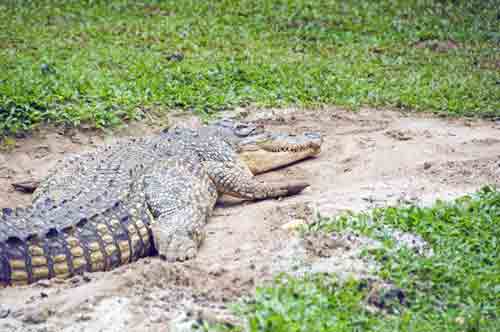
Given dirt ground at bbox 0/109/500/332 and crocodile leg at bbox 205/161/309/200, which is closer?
dirt ground at bbox 0/109/500/332

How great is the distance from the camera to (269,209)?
5.32 meters

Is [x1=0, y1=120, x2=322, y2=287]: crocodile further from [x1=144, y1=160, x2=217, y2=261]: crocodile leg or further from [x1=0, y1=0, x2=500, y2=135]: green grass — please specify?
[x1=0, y1=0, x2=500, y2=135]: green grass

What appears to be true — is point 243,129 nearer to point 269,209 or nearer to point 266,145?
point 266,145

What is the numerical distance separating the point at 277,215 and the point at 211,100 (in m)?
3.21

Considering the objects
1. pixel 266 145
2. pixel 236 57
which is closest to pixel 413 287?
pixel 266 145

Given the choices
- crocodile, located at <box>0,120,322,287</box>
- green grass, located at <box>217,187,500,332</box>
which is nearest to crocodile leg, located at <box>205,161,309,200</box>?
crocodile, located at <box>0,120,322,287</box>

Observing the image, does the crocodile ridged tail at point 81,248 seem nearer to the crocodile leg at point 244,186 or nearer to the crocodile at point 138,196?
the crocodile at point 138,196

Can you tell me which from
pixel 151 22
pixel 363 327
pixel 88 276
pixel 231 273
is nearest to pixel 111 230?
pixel 88 276

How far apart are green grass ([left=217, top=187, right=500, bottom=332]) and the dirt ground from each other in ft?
0.61

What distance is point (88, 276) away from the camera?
433 centimetres

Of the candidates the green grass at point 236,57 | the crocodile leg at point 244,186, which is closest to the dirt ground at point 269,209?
the crocodile leg at point 244,186

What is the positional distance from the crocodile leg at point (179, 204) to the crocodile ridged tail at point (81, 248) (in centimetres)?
14

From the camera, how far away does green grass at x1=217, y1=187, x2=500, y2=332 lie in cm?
354

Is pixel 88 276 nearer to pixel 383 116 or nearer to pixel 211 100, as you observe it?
pixel 211 100
